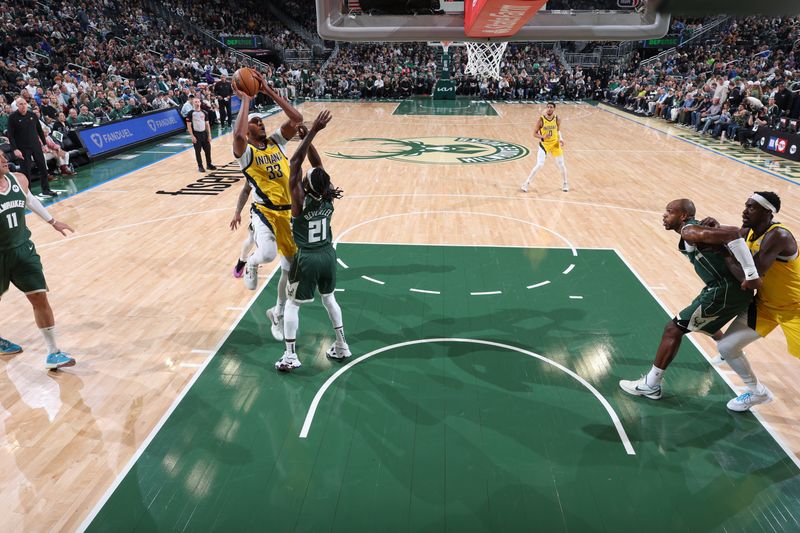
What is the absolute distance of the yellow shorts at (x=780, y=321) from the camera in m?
3.95

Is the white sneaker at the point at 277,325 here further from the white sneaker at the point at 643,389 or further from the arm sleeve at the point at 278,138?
the white sneaker at the point at 643,389

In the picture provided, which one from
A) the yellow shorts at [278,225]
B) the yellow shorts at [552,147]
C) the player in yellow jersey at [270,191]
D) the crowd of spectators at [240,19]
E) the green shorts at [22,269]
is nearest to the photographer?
the green shorts at [22,269]

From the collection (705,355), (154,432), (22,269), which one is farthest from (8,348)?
(705,355)

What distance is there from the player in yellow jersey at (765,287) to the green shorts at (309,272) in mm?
2864

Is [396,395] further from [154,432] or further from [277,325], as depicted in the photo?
[154,432]

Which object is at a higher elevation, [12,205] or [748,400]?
[12,205]

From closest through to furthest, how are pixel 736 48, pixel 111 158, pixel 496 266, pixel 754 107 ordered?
pixel 496 266
pixel 111 158
pixel 754 107
pixel 736 48

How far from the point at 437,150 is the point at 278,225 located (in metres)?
10.6

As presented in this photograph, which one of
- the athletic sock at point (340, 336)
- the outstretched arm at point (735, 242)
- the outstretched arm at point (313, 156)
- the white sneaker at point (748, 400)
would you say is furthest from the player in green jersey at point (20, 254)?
the white sneaker at point (748, 400)

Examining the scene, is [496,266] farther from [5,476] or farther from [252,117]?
[5,476]

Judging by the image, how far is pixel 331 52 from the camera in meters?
37.8

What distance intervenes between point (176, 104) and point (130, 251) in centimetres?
1266

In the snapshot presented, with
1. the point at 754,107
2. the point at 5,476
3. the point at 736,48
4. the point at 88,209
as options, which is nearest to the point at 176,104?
the point at 88,209

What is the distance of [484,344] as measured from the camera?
5336 millimetres
